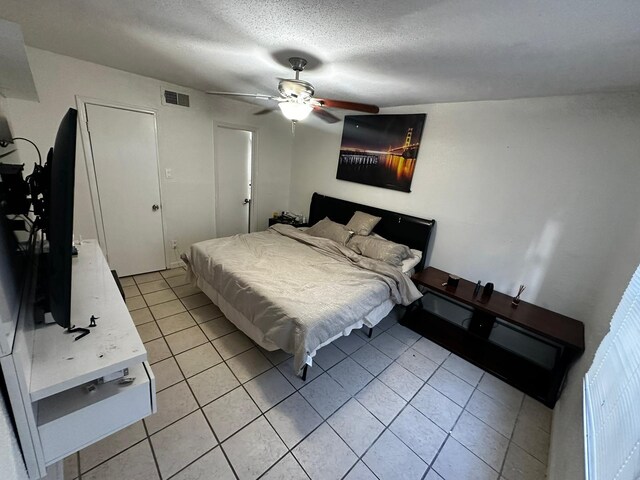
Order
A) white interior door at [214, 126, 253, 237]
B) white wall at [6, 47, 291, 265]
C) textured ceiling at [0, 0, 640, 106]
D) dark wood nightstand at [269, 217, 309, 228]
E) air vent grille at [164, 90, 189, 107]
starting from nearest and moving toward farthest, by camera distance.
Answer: textured ceiling at [0, 0, 640, 106] < white wall at [6, 47, 291, 265] < air vent grille at [164, 90, 189, 107] < white interior door at [214, 126, 253, 237] < dark wood nightstand at [269, 217, 309, 228]

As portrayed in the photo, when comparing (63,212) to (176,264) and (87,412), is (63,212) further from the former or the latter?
(176,264)

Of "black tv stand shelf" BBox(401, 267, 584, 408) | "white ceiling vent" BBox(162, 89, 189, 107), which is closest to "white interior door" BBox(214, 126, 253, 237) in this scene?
Result: "white ceiling vent" BBox(162, 89, 189, 107)

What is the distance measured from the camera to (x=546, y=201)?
2.24 m

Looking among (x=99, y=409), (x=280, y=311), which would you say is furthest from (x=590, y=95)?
(x=99, y=409)

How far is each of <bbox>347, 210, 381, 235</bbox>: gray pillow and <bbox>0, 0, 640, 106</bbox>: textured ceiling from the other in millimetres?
1410

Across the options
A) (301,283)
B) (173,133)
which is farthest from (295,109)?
(173,133)

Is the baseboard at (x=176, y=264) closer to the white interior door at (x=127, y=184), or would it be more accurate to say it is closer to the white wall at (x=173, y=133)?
the white wall at (x=173, y=133)

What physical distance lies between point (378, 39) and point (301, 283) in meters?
1.77

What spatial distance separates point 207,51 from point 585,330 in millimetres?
3624

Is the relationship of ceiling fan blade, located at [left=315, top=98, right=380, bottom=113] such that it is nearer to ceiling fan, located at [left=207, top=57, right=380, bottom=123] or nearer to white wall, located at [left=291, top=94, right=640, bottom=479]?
ceiling fan, located at [left=207, top=57, right=380, bottom=123]

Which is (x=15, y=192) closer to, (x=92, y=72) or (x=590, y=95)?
(x=92, y=72)

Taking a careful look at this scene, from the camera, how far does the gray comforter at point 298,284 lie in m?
Result: 1.83

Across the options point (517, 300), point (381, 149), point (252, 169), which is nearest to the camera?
point (517, 300)

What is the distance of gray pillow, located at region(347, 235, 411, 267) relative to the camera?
274 centimetres
